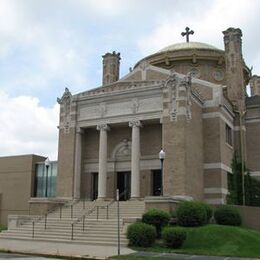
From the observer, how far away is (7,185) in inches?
1725

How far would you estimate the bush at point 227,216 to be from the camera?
2727 cm

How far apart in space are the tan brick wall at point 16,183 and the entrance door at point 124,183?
33.6ft

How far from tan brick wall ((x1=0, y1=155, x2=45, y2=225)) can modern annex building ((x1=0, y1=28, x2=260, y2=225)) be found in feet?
11.6

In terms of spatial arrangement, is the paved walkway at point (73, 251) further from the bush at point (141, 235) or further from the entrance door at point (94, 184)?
the entrance door at point (94, 184)

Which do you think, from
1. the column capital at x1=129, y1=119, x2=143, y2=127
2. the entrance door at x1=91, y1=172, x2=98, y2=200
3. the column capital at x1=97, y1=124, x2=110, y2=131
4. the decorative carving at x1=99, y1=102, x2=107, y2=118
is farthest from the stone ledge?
the entrance door at x1=91, y1=172, x2=98, y2=200

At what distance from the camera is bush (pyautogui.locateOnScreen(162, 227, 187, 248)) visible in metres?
21.1

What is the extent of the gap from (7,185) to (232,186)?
21.4 m

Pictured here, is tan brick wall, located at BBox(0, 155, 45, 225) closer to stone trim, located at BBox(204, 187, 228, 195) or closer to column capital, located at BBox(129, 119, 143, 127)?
column capital, located at BBox(129, 119, 143, 127)

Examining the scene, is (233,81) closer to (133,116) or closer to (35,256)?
(133,116)

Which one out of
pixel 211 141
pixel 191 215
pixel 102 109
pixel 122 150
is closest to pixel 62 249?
pixel 191 215

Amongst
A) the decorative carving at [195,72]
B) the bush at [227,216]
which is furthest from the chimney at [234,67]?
the bush at [227,216]

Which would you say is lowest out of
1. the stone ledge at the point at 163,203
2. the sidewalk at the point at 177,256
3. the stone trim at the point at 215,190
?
the sidewalk at the point at 177,256

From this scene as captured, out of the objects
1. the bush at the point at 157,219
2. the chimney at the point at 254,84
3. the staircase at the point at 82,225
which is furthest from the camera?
the chimney at the point at 254,84

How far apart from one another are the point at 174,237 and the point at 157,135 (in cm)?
1480
